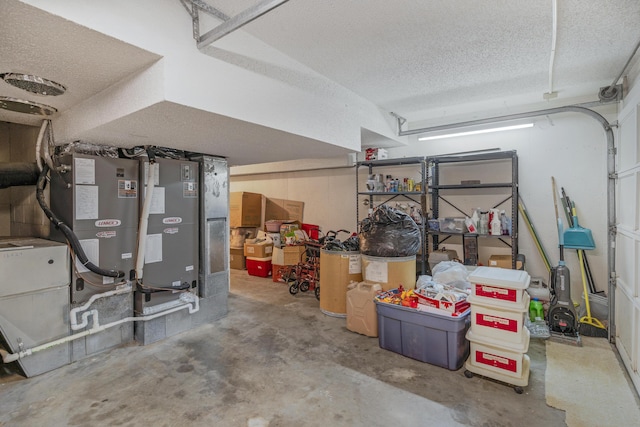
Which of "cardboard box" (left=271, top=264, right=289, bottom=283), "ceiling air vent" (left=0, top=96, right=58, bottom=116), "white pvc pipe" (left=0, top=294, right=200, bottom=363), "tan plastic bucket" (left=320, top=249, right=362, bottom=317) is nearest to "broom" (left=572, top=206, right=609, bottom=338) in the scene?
"tan plastic bucket" (left=320, top=249, right=362, bottom=317)

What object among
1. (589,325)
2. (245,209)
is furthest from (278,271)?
(589,325)

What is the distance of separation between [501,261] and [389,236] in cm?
163

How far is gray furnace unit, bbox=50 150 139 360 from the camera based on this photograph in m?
2.78

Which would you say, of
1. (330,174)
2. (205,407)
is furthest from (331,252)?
(330,174)

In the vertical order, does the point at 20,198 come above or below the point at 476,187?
below

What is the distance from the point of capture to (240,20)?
1.67m

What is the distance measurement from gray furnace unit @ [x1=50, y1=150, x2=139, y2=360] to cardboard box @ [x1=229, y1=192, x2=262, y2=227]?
3351 mm

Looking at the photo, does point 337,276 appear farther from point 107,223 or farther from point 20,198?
point 20,198

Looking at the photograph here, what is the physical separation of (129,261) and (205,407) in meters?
1.73

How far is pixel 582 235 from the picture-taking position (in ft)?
11.3

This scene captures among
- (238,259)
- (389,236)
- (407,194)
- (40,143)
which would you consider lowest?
(238,259)

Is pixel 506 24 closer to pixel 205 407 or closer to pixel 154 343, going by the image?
pixel 205 407

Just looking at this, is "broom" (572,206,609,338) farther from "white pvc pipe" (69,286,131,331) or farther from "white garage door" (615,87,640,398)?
"white pvc pipe" (69,286,131,331)

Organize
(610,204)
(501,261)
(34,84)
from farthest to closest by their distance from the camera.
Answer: (501,261), (610,204), (34,84)
